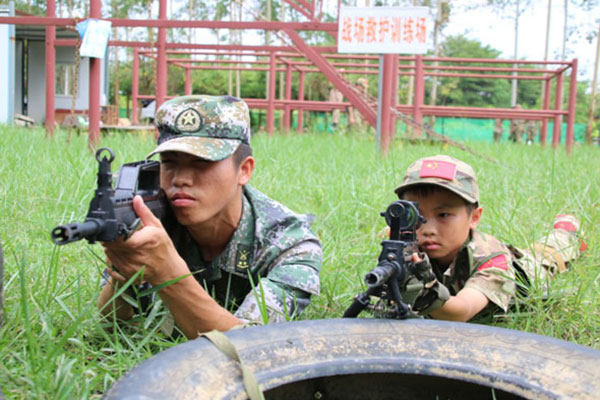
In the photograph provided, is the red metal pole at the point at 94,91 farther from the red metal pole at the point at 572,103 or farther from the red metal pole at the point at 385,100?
the red metal pole at the point at 572,103

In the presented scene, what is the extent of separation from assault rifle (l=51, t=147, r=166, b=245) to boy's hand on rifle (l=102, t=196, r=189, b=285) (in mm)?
21

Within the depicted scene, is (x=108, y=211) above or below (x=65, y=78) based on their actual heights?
below

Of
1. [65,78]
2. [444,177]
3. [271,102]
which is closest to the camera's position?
[444,177]

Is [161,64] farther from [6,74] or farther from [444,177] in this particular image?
[6,74]

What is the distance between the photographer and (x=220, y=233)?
1.91 m

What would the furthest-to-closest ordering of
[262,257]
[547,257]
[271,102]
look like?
1. [271,102]
2. [547,257]
3. [262,257]

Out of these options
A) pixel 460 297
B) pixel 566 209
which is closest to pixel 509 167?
pixel 566 209

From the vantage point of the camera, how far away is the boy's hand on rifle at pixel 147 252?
1.33m

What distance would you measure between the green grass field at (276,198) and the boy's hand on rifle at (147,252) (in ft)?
0.47

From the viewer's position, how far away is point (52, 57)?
5.45 meters

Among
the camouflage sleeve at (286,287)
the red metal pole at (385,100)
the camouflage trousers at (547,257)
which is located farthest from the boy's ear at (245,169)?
the red metal pole at (385,100)

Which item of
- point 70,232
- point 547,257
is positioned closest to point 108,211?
point 70,232

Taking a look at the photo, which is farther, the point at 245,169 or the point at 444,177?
the point at 444,177

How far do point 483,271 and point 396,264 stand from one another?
2.65 ft
